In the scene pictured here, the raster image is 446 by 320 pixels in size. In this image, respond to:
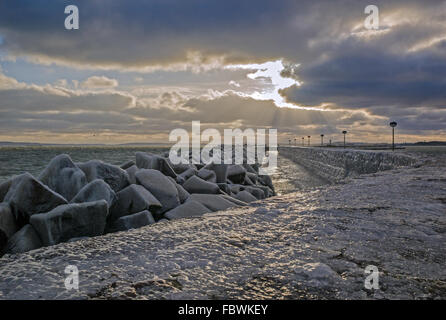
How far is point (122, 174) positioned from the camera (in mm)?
4043

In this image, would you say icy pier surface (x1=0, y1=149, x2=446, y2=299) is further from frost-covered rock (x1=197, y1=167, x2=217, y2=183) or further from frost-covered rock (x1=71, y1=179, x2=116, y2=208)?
frost-covered rock (x1=197, y1=167, x2=217, y2=183)

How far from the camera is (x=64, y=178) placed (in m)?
3.77

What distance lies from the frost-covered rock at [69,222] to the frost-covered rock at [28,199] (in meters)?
0.23

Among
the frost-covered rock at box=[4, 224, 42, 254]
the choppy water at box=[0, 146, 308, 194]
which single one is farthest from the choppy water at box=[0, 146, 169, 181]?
the frost-covered rock at box=[4, 224, 42, 254]

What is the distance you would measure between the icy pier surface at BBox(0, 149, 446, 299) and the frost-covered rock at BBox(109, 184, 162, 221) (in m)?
1.64

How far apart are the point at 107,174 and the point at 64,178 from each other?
1.72ft

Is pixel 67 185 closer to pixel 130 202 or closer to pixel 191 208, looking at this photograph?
pixel 130 202

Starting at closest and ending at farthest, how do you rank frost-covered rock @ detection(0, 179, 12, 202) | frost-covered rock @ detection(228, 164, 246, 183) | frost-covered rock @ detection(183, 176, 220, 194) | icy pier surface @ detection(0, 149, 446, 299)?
icy pier surface @ detection(0, 149, 446, 299), frost-covered rock @ detection(0, 179, 12, 202), frost-covered rock @ detection(183, 176, 220, 194), frost-covered rock @ detection(228, 164, 246, 183)

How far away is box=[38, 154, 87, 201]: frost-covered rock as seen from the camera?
3.67 meters

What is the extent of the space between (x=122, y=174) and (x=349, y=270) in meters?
3.48

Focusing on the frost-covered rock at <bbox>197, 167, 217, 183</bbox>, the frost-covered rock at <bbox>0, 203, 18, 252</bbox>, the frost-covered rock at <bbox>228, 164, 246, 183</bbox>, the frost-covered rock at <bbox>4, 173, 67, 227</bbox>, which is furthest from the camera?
the frost-covered rock at <bbox>228, 164, 246, 183</bbox>
